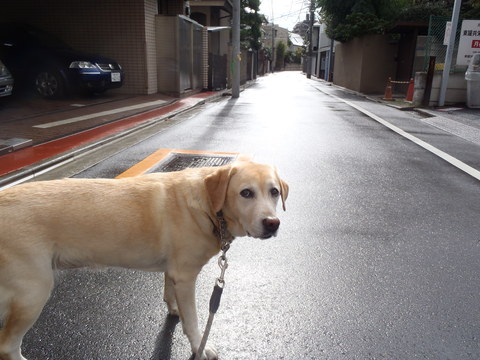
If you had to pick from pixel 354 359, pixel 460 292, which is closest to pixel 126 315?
pixel 354 359

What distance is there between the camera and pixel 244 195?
2055mm

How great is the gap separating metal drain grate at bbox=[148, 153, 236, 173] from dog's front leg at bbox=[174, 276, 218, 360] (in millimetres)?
3586

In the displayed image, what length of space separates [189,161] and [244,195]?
164 inches

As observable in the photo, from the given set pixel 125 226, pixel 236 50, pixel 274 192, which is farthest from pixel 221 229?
pixel 236 50

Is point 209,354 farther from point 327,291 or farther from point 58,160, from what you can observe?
point 58,160

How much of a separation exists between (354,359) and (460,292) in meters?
1.17

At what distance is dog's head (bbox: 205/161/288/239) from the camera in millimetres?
2008

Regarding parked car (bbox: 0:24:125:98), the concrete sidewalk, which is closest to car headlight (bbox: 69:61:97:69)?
parked car (bbox: 0:24:125:98)

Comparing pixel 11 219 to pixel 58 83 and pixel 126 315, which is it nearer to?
pixel 126 315

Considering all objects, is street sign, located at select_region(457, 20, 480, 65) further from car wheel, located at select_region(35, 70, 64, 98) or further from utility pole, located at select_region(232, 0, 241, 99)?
car wheel, located at select_region(35, 70, 64, 98)

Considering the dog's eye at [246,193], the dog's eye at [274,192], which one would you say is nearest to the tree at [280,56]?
the dog's eye at [274,192]

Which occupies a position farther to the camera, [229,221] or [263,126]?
[263,126]

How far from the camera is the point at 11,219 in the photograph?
5.96 ft

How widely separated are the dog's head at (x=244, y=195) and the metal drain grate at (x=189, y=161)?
3621 mm
